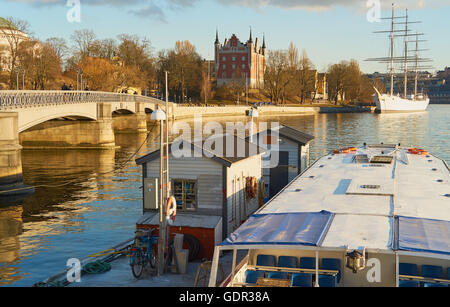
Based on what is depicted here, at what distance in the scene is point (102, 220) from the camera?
2994cm

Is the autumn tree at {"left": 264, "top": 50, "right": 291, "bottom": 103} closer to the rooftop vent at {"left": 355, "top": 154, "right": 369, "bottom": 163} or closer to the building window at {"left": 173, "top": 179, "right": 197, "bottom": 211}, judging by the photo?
the rooftop vent at {"left": 355, "top": 154, "right": 369, "bottom": 163}

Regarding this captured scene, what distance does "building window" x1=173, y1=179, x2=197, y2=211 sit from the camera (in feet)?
69.2

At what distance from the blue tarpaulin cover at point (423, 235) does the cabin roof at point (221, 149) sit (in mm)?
7898

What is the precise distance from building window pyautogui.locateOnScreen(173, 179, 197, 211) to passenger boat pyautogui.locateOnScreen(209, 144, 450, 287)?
12.0ft

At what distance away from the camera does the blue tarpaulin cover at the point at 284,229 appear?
13.3 metres

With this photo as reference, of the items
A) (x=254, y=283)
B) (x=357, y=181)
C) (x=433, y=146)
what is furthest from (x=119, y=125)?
(x=254, y=283)

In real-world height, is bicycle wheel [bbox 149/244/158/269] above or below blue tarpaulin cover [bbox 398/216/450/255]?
below

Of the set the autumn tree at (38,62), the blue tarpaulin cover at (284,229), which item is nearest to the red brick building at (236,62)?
the autumn tree at (38,62)

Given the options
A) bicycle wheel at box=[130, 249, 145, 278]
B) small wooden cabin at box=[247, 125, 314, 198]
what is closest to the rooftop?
small wooden cabin at box=[247, 125, 314, 198]

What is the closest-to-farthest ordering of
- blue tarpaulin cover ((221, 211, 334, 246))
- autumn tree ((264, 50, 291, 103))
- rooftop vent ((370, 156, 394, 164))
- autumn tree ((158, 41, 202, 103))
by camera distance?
blue tarpaulin cover ((221, 211, 334, 246)) → rooftop vent ((370, 156, 394, 164)) → autumn tree ((158, 41, 202, 103)) → autumn tree ((264, 50, 291, 103))

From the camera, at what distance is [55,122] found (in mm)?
64312

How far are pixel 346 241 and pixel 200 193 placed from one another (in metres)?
8.90

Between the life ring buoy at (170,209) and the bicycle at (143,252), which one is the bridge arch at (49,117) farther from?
the life ring buoy at (170,209)

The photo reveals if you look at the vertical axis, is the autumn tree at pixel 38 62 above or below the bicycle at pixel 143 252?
above
